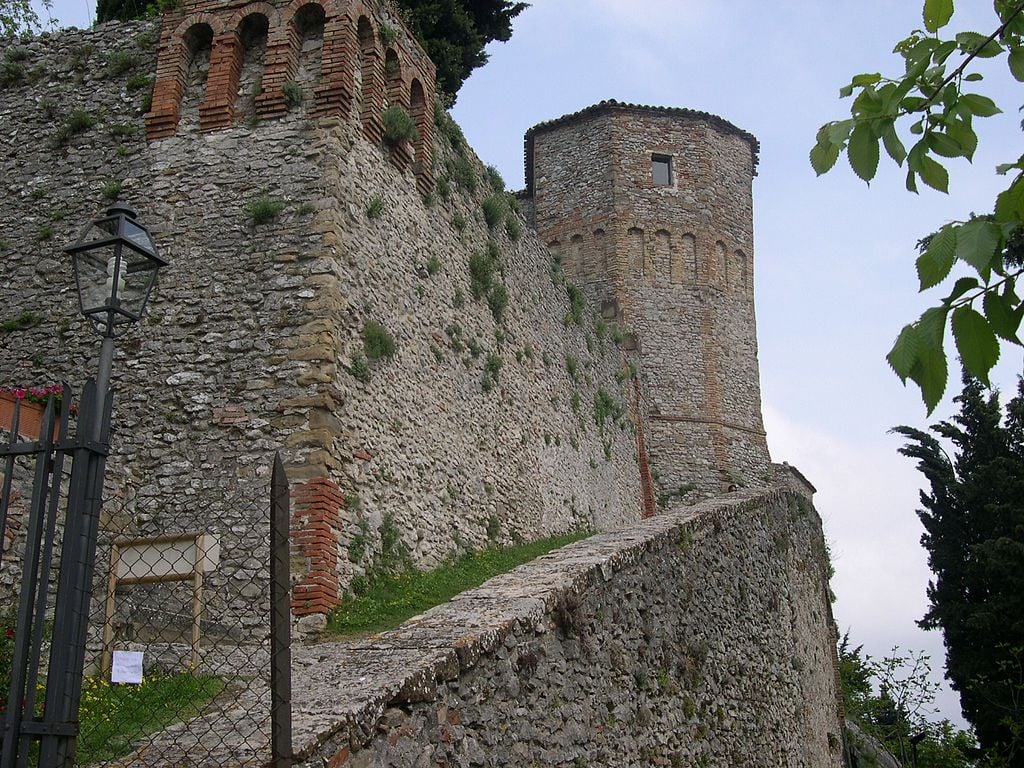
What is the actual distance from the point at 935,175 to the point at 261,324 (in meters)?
7.32

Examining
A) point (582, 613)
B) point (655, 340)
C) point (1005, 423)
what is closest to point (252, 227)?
point (582, 613)

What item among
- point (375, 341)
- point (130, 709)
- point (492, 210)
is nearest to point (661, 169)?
point (492, 210)

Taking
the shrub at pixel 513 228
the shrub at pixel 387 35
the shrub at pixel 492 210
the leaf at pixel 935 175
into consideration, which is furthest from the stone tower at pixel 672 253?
the leaf at pixel 935 175

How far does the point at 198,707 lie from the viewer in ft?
19.5

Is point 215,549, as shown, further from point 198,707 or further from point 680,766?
point 680,766

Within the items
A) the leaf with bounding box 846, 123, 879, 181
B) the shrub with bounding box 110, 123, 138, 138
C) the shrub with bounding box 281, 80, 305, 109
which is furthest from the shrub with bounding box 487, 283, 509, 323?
the leaf with bounding box 846, 123, 879, 181

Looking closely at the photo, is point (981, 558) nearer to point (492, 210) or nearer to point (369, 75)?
point (492, 210)

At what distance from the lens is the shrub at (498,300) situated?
1400cm

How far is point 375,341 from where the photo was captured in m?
10.3

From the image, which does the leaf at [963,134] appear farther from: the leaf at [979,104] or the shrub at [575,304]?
the shrub at [575,304]

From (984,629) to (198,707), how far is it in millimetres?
17595

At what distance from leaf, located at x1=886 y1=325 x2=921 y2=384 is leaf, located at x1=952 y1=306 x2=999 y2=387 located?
0.10 m

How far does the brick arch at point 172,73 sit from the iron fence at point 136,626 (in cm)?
380

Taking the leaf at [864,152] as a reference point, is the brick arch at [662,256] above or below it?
above
